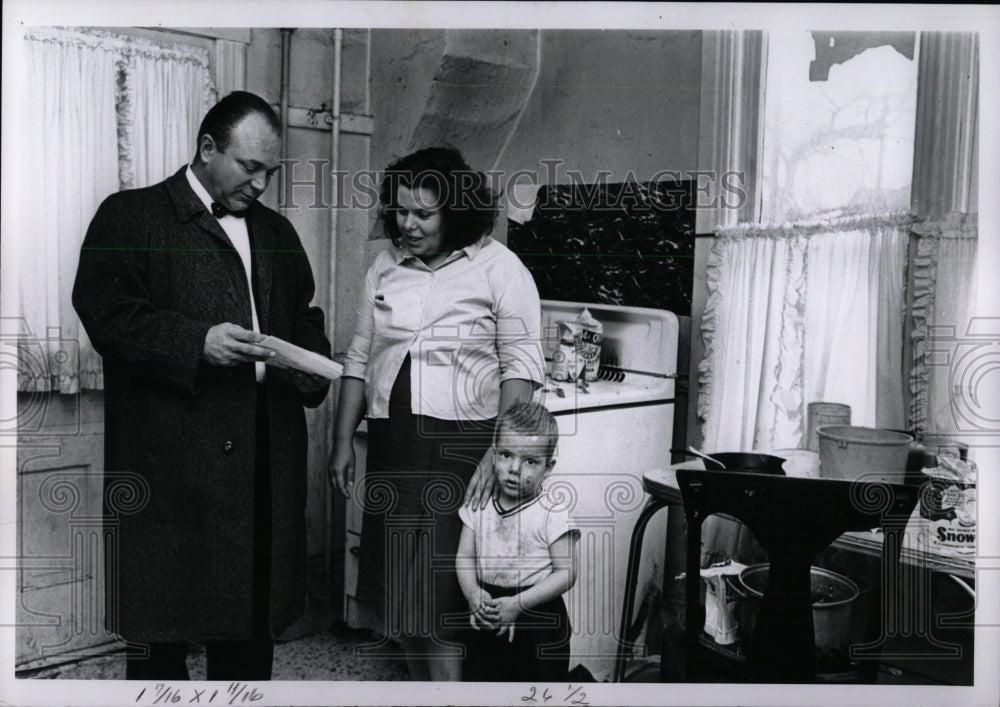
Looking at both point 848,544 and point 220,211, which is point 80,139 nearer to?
point 220,211

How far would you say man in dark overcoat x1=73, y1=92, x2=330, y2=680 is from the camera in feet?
9.50

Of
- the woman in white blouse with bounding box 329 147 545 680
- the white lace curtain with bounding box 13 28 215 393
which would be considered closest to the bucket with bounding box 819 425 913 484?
the woman in white blouse with bounding box 329 147 545 680

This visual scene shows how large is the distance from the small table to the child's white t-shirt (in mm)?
248

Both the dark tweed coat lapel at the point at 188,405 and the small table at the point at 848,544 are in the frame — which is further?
the small table at the point at 848,544

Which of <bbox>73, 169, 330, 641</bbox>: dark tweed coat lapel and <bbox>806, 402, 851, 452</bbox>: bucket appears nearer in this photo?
<bbox>73, 169, 330, 641</bbox>: dark tweed coat lapel

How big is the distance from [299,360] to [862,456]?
5.49 ft

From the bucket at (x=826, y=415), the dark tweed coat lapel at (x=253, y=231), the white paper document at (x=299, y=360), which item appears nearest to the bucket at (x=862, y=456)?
the bucket at (x=826, y=415)

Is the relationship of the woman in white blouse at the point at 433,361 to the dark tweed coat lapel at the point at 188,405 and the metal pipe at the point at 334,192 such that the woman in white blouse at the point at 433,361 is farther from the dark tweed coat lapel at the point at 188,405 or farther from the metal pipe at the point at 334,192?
the dark tweed coat lapel at the point at 188,405

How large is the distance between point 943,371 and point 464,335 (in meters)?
1.45

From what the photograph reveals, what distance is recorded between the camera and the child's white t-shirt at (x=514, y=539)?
3.02m

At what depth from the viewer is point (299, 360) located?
2.96m

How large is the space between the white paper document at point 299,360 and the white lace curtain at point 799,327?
3.71 ft

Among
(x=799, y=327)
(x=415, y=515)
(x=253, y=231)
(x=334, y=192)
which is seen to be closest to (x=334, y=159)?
(x=334, y=192)

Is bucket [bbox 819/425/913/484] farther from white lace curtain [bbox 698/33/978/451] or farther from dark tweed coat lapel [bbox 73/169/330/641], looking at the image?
dark tweed coat lapel [bbox 73/169/330/641]
